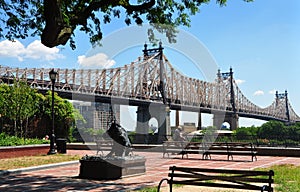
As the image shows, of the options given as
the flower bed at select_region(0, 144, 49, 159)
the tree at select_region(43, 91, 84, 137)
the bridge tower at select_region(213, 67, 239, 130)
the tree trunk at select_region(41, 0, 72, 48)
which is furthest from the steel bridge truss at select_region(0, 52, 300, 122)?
the tree trunk at select_region(41, 0, 72, 48)

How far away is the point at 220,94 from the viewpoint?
7762 cm

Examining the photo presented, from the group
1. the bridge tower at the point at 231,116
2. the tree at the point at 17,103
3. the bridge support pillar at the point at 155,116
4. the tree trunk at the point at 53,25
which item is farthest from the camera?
the bridge tower at the point at 231,116

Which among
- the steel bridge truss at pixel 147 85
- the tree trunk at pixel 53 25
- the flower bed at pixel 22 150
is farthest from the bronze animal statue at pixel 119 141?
the steel bridge truss at pixel 147 85

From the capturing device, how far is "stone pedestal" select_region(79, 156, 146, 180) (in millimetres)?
9992

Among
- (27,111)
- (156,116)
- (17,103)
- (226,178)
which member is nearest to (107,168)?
(226,178)

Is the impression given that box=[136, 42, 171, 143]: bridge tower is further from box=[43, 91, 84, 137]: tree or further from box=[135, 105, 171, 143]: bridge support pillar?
box=[43, 91, 84, 137]: tree

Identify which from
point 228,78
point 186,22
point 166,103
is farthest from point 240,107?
point 186,22

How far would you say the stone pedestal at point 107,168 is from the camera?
999cm

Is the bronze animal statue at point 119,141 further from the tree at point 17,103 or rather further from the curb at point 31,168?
the tree at point 17,103

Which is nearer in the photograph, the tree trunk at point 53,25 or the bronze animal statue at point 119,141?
the tree trunk at point 53,25

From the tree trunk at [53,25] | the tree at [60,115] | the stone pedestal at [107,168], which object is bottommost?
the stone pedestal at [107,168]

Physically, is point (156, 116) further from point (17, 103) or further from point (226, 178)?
point (226, 178)

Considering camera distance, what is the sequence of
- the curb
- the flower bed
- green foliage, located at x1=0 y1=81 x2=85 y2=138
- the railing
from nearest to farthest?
the curb
the flower bed
the railing
green foliage, located at x1=0 y1=81 x2=85 y2=138

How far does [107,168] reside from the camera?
9.98 metres
